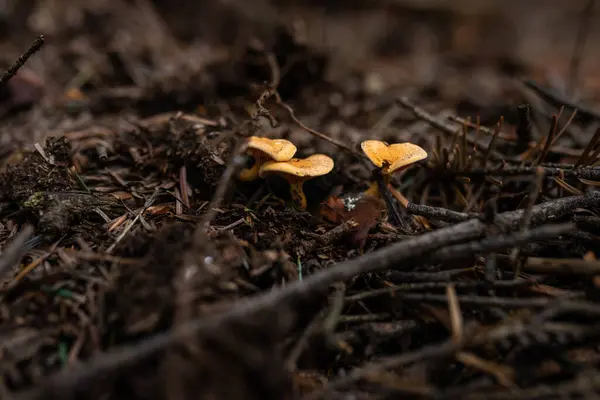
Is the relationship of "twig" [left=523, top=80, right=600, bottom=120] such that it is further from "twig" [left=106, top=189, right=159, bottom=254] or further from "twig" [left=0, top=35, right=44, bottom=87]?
"twig" [left=0, top=35, right=44, bottom=87]

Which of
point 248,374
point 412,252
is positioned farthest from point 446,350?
point 248,374

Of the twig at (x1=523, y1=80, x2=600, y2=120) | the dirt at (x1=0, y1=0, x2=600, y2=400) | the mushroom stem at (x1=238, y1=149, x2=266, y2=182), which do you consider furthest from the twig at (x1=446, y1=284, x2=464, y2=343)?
the twig at (x1=523, y1=80, x2=600, y2=120)

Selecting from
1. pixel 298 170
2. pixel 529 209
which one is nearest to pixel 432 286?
pixel 529 209

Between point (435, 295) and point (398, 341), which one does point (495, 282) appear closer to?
point (435, 295)

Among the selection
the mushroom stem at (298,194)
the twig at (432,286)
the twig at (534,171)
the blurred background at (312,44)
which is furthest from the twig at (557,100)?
the mushroom stem at (298,194)

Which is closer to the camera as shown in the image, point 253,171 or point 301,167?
point 301,167

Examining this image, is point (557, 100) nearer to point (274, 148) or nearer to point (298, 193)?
point (298, 193)
